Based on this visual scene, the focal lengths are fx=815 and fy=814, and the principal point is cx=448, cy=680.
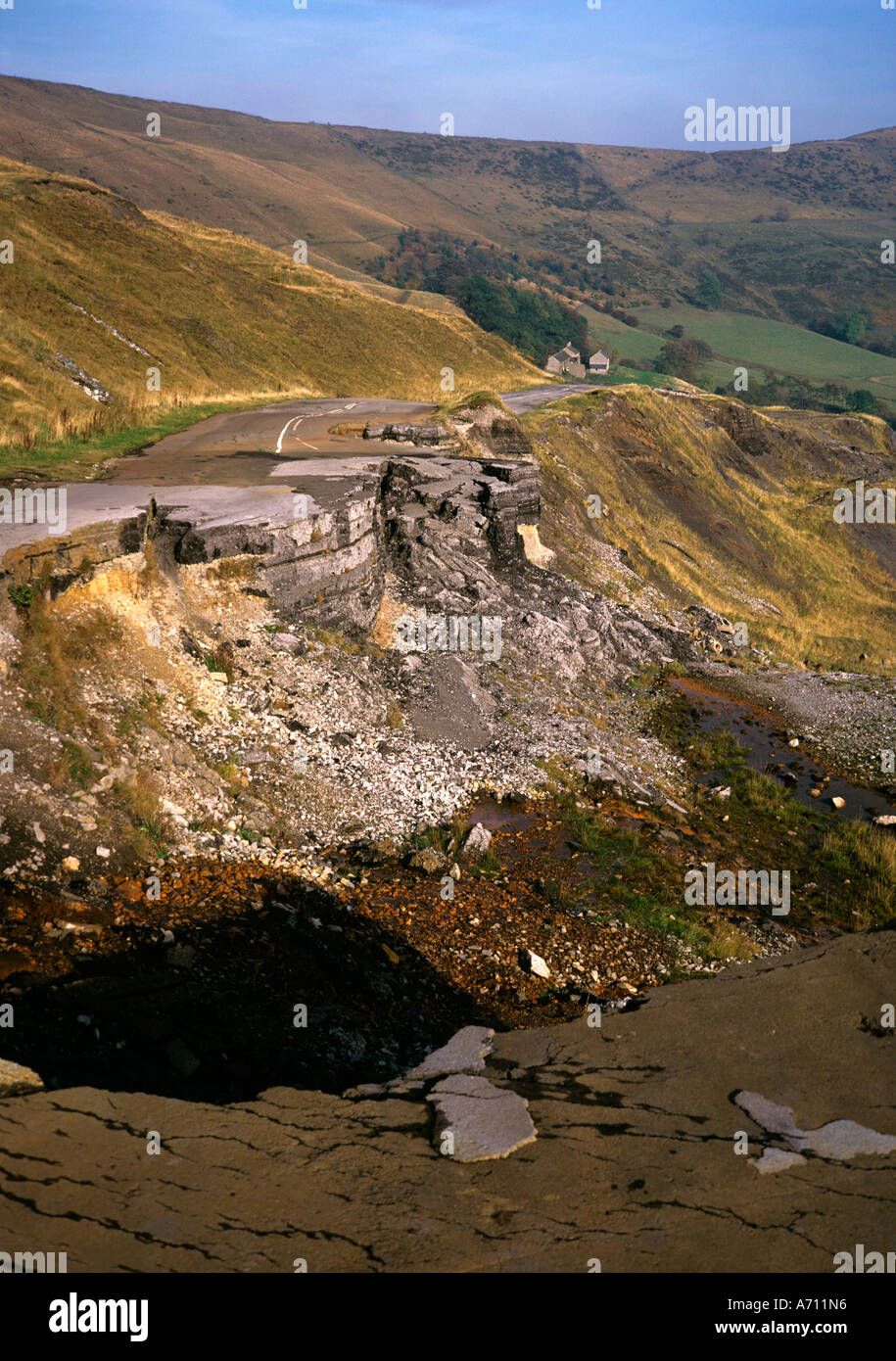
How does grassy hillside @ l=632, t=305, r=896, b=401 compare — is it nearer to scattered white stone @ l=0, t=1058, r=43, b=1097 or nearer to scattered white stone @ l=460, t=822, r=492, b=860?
scattered white stone @ l=460, t=822, r=492, b=860

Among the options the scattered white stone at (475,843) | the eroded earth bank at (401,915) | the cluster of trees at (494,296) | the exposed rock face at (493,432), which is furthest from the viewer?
the cluster of trees at (494,296)

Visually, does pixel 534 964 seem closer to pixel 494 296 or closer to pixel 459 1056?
pixel 459 1056

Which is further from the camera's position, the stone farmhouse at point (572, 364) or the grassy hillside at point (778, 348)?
the grassy hillside at point (778, 348)

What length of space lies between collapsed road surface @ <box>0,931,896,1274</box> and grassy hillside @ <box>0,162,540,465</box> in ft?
51.4

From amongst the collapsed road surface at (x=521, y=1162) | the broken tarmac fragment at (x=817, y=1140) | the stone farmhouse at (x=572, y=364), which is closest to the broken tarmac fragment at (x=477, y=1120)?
the collapsed road surface at (x=521, y=1162)

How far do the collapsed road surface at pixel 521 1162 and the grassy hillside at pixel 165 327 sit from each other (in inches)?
616

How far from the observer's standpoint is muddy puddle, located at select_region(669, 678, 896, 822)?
16695 mm

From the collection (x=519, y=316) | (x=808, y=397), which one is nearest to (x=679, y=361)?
(x=808, y=397)

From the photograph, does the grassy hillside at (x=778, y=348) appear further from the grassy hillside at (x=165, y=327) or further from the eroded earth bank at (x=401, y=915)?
the eroded earth bank at (x=401, y=915)

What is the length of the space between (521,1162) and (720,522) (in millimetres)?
37253

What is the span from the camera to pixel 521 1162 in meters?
4.48

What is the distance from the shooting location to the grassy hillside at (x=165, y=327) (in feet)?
81.6
